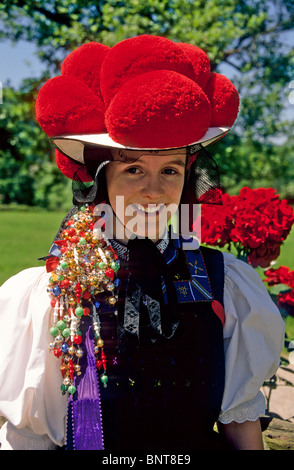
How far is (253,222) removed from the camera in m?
2.32

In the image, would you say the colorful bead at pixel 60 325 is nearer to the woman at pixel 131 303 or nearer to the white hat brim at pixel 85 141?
the woman at pixel 131 303

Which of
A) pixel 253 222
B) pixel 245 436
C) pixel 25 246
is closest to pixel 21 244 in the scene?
pixel 25 246

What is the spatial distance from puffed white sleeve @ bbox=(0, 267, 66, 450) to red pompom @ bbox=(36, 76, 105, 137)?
0.56m

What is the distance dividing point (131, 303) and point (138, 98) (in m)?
0.67

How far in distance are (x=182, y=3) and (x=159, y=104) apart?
4529 millimetres

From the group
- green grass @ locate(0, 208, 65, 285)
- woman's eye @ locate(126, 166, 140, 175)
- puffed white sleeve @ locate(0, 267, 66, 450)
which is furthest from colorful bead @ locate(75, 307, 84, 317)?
green grass @ locate(0, 208, 65, 285)

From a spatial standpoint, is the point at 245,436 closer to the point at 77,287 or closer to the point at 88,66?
the point at 77,287

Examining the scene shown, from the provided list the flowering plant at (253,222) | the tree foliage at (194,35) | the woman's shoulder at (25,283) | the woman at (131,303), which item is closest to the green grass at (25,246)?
the tree foliage at (194,35)

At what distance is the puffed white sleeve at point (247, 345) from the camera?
1.54 metres

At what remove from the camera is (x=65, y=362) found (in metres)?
1.44

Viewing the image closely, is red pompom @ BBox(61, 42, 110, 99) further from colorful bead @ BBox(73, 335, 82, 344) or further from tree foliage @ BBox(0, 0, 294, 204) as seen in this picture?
tree foliage @ BBox(0, 0, 294, 204)

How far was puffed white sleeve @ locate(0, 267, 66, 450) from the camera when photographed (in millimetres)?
1384

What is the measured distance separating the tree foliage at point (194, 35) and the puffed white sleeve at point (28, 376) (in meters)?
3.87
